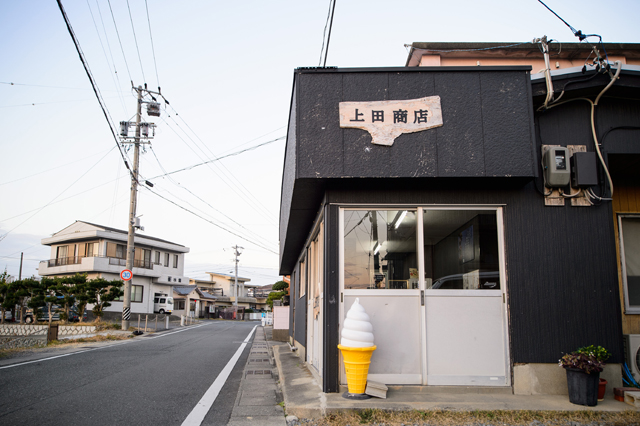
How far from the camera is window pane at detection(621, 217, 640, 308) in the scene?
5891 millimetres

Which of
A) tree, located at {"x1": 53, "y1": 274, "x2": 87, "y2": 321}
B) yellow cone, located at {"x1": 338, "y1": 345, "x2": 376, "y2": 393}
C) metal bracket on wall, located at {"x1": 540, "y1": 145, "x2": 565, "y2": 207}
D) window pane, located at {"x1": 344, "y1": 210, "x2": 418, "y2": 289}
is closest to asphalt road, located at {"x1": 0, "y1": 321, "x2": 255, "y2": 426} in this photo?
yellow cone, located at {"x1": 338, "y1": 345, "x2": 376, "y2": 393}

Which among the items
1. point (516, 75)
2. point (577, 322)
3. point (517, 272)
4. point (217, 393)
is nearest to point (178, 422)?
point (217, 393)

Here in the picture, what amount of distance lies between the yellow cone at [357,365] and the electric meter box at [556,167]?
9.71 ft

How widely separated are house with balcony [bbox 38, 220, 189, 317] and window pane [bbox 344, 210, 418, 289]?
1306 inches

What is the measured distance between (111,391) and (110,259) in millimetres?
35032

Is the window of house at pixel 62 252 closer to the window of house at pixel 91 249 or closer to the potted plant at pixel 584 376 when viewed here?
the window of house at pixel 91 249

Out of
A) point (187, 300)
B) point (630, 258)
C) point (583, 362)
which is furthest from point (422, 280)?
Answer: point (187, 300)

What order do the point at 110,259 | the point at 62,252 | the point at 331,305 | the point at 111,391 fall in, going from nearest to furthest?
the point at 331,305 < the point at 111,391 < the point at 110,259 < the point at 62,252

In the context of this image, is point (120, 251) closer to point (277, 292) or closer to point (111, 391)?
point (277, 292)

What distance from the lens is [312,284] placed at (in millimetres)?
8445

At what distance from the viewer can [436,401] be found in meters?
4.47

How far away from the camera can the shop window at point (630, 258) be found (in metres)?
5.85

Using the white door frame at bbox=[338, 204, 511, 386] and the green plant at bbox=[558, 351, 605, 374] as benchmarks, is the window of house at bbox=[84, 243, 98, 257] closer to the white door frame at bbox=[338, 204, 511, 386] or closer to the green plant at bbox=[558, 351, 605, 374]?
the white door frame at bbox=[338, 204, 511, 386]

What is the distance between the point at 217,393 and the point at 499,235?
4.28 meters
